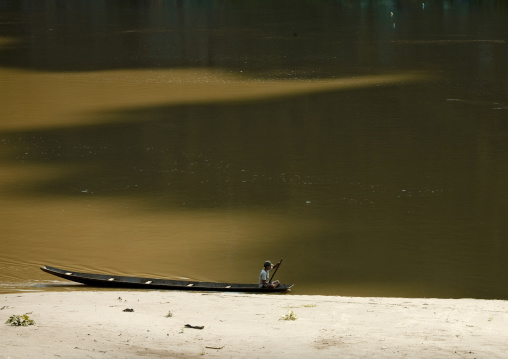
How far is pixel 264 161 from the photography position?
21.2m

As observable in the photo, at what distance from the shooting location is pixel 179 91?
3080 centimetres

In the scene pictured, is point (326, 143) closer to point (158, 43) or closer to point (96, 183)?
point (96, 183)

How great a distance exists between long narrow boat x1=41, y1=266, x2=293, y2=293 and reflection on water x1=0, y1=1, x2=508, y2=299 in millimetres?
543

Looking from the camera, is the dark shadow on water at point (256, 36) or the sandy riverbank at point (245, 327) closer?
the sandy riverbank at point (245, 327)

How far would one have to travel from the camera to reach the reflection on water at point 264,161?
1457 cm

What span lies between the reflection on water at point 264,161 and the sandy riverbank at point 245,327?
5.24 ft

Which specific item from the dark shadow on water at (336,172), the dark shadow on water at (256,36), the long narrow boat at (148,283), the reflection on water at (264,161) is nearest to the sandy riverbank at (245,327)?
the long narrow boat at (148,283)

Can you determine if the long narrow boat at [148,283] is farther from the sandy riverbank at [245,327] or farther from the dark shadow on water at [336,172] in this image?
the dark shadow on water at [336,172]

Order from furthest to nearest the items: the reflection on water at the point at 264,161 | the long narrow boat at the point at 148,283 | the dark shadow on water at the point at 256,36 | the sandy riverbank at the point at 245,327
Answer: the dark shadow on water at the point at 256,36
the reflection on water at the point at 264,161
the long narrow boat at the point at 148,283
the sandy riverbank at the point at 245,327

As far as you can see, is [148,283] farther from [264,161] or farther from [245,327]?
[264,161]

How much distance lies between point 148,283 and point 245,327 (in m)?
2.74

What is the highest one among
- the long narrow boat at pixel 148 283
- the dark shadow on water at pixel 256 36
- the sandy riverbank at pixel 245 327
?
the dark shadow on water at pixel 256 36

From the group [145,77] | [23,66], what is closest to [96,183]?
[145,77]

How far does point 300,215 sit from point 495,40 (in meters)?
26.8
